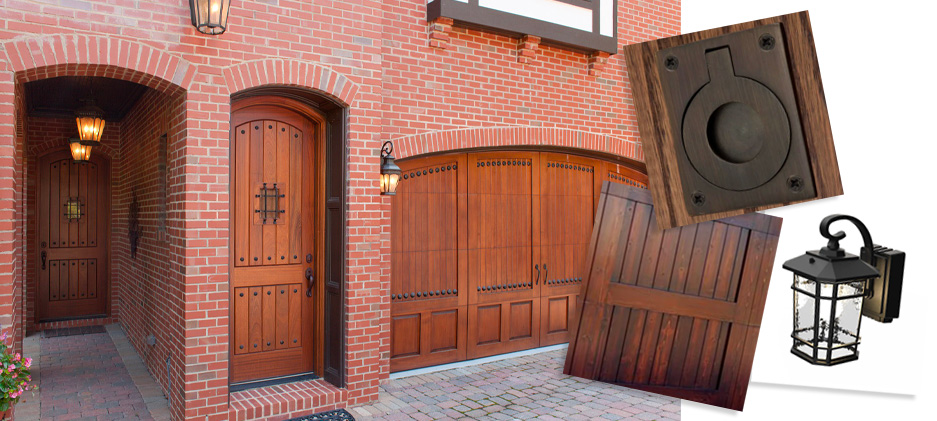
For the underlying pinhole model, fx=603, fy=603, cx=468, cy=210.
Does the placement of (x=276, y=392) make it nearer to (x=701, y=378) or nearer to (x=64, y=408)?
(x=64, y=408)

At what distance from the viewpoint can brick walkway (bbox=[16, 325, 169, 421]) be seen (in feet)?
17.6

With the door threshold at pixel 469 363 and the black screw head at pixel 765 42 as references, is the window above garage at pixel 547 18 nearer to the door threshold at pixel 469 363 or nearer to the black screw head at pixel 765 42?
the door threshold at pixel 469 363

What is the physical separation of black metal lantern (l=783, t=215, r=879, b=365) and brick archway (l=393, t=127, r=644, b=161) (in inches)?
214

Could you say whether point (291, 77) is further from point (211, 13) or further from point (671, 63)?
point (671, 63)

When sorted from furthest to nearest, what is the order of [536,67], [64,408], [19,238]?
[536,67]
[64,408]
[19,238]

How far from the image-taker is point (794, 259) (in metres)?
0.78

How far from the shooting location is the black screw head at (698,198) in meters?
0.69

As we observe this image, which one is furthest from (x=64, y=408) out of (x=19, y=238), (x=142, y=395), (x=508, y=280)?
(x=508, y=280)

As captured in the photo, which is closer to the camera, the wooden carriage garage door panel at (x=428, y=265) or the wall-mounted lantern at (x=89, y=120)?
the wooden carriage garage door panel at (x=428, y=265)

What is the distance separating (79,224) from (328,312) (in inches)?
233

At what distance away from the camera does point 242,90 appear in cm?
488

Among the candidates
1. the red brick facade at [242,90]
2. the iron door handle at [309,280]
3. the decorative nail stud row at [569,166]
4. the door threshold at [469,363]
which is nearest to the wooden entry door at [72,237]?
the red brick facade at [242,90]

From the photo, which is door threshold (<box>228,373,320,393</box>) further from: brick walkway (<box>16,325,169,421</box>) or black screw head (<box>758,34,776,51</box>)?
black screw head (<box>758,34,776,51</box>)

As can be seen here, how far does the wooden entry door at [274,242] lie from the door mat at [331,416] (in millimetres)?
→ 691
